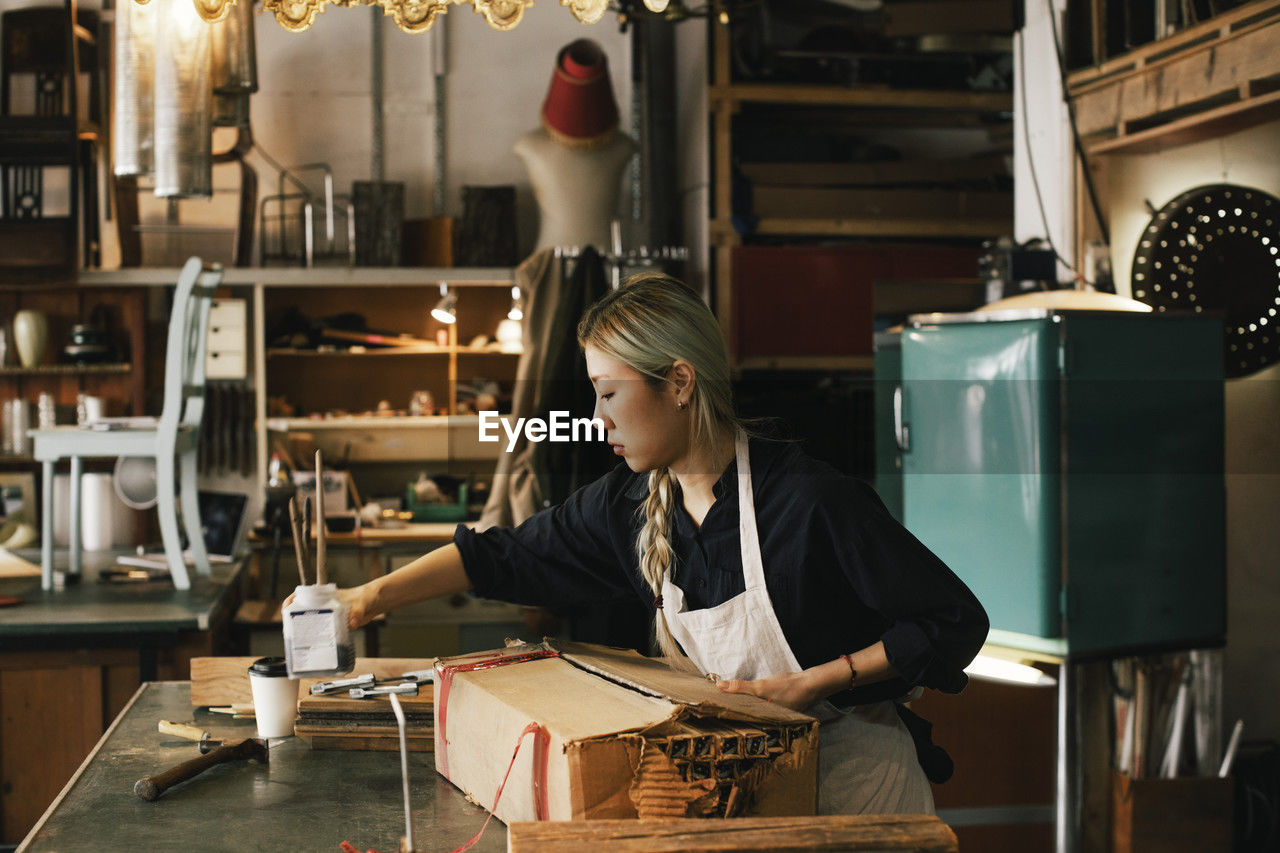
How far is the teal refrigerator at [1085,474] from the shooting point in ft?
10.5

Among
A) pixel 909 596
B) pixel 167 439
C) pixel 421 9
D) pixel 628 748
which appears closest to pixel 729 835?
pixel 628 748

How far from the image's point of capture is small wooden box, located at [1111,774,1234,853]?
3.35m

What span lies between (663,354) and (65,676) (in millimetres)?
2963

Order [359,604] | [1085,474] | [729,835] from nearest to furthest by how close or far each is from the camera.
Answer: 1. [729,835]
2. [359,604]
3. [1085,474]

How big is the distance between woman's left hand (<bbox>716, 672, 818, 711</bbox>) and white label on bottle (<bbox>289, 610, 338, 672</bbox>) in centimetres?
61

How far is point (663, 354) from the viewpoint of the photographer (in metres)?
1.86

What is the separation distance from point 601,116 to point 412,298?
4.45 feet

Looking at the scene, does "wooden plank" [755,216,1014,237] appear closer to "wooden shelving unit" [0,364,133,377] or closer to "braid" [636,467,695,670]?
"wooden shelving unit" [0,364,133,377]

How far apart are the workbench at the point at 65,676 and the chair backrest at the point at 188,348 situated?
0.78m

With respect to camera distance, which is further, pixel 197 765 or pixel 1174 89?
pixel 1174 89

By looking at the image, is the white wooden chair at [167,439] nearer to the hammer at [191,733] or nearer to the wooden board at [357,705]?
the hammer at [191,733]

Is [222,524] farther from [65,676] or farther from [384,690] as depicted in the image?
[384,690]

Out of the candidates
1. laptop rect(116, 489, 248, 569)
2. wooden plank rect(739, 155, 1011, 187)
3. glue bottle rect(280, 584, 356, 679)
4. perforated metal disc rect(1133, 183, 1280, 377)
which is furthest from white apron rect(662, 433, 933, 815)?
wooden plank rect(739, 155, 1011, 187)

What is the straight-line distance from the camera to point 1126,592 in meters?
3.26
